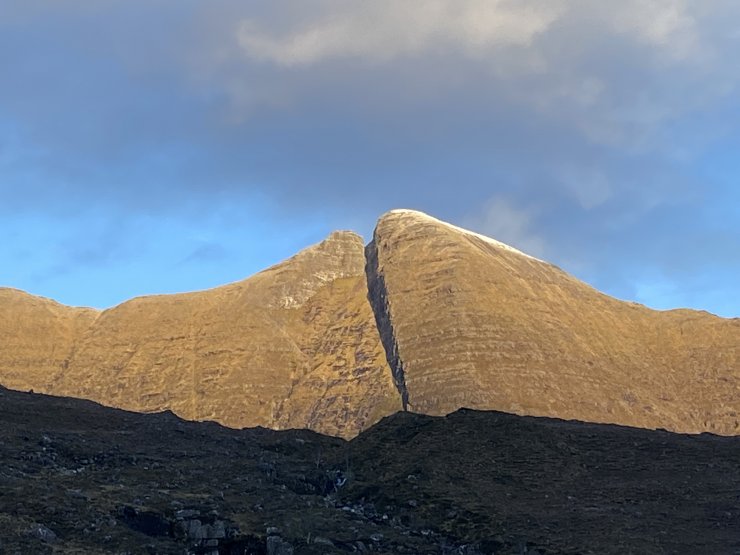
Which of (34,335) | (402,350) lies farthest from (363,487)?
(34,335)

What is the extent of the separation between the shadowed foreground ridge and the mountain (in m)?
97.9

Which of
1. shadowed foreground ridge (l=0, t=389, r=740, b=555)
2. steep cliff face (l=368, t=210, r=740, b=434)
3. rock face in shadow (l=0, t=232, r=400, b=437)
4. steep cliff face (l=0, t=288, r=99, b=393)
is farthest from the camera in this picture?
steep cliff face (l=0, t=288, r=99, b=393)

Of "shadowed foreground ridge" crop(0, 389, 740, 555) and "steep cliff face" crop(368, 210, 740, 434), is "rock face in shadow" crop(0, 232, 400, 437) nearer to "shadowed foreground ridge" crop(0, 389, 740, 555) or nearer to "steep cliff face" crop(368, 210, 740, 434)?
"steep cliff face" crop(368, 210, 740, 434)

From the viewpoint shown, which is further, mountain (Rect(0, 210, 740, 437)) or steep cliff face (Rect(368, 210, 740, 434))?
mountain (Rect(0, 210, 740, 437))

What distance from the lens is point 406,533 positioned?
119ft

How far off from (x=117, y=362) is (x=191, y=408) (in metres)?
19.8

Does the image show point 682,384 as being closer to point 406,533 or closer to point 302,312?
point 302,312

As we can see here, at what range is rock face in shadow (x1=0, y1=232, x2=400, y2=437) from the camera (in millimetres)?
164250

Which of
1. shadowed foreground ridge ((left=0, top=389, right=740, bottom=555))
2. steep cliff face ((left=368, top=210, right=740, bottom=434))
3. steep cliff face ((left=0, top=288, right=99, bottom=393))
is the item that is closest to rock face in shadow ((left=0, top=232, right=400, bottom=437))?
steep cliff face ((left=0, top=288, right=99, bottom=393))

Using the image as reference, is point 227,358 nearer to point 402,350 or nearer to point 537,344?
point 402,350

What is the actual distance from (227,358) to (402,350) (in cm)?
2959

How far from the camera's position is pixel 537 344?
161 meters

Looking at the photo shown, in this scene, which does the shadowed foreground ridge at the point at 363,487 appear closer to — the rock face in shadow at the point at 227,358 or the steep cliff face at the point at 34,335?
the rock face in shadow at the point at 227,358

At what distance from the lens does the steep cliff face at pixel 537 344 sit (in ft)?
496
